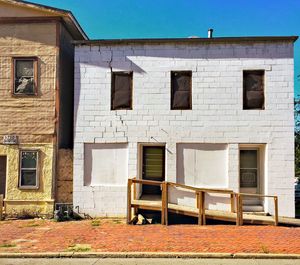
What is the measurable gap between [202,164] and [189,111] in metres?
1.91

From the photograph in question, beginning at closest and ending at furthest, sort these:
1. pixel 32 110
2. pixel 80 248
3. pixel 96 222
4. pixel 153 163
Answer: pixel 80 248 < pixel 96 222 < pixel 32 110 < pixel 153 163

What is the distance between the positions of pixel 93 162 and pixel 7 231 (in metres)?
3.61

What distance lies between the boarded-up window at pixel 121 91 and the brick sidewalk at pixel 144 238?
4.11 metres

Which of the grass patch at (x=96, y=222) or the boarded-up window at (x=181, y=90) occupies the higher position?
the boarded-up window at (x=181, y=90)

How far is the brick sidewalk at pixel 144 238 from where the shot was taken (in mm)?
8227

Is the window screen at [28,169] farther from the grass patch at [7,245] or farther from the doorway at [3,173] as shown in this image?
the grass patch at [7,245]

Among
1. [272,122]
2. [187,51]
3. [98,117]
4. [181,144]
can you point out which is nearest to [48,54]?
[98,117]

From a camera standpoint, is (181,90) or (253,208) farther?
(181,90)

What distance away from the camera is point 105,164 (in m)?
12.4

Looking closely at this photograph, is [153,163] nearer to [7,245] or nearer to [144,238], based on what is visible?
[144,238]

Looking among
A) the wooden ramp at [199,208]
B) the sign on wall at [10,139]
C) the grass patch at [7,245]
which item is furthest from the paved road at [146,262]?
the sign on wall at [10,139]

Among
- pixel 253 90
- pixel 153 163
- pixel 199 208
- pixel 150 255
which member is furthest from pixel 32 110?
pixel 253 90

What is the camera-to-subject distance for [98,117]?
40.9ft

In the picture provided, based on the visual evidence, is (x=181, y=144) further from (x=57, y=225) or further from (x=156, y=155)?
(x=57, y=225)
